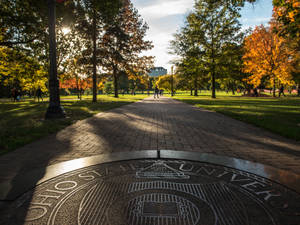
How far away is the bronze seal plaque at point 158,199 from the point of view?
5.82 feet

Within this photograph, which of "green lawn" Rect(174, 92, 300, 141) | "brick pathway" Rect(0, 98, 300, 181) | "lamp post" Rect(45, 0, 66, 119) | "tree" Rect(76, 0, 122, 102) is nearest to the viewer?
"brick pathway" Rect(0, 98, 300, 181)

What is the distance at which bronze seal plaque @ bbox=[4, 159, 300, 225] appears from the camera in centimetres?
178

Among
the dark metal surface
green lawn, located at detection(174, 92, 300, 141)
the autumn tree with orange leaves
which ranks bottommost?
the dark metal surface

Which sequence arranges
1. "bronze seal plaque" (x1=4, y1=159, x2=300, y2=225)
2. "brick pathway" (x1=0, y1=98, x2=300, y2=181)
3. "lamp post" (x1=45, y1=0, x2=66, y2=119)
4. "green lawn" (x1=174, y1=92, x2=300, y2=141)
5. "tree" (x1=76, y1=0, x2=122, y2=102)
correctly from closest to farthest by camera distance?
"bronze seal plaque" (x1=4, y1=159, x2=300, y2=225), "brick pathway" (x1=0, y1=98, x2=300, y2=181), "green lawn" (x1=174, y1=92, x2=300, y2=141), "lamp post" (x1=45, y1=0, x2=66, y2=119), "tree" (x1=76, y1=0, x2=122, y2=102)

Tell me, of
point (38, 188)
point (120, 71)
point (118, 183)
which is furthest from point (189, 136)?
point (120, 71)

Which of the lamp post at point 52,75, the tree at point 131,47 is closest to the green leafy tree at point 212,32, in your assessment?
the tree at point 131,47

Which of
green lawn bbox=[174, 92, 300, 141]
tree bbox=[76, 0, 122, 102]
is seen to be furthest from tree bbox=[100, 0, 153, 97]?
green lawn bbox=[174, 92, 300, 141]

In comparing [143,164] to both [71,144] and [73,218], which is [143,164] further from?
[71,144]

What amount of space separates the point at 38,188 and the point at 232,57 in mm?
30842

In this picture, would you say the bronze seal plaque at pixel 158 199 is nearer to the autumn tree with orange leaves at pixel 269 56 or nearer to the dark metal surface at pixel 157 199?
the dark metal surface at pixel 157 199

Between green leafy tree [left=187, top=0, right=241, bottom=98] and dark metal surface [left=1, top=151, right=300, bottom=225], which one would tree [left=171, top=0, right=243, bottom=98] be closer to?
green leafy tree [left=187, top=0, right=241, bottom=98]

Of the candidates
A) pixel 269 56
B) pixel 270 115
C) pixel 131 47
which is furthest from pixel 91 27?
pixel 269 56

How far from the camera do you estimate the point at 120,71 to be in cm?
2688

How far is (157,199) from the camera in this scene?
6.95 ft
